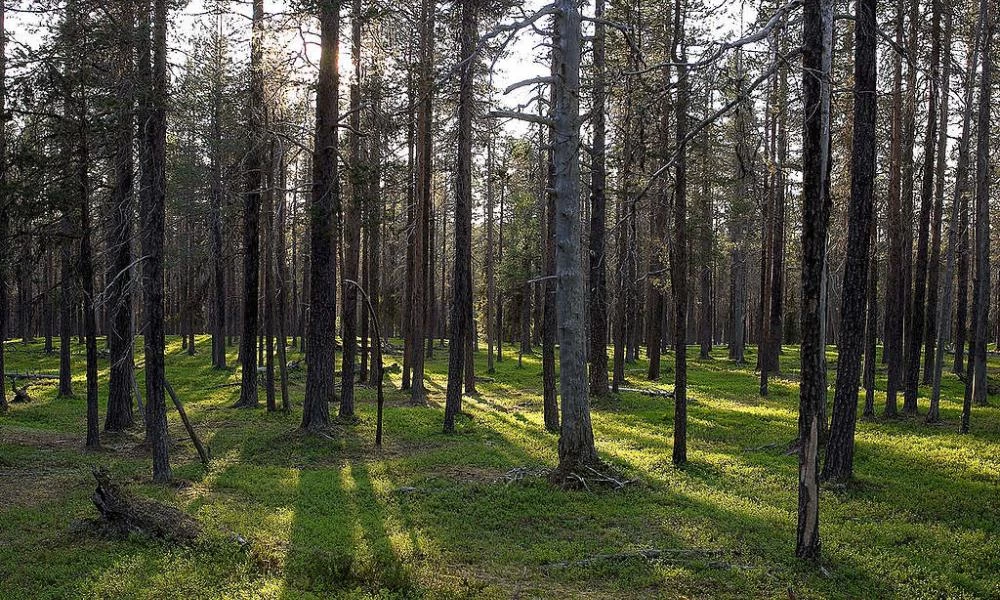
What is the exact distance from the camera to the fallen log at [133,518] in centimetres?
845

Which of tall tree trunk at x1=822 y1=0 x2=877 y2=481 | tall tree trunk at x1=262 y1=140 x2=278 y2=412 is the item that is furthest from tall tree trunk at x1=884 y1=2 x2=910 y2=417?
tall tree trunk at x1=262 y1=140 x2=278 y2=412

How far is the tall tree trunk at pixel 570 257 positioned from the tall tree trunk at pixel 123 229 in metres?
6.51

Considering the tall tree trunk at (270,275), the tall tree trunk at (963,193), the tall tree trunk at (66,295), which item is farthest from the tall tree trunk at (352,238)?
the tall tree trunk at (963,193)

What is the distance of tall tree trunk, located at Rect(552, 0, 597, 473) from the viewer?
1096cm

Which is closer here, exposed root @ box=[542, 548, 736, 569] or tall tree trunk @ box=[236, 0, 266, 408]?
exposed root @ box=[542, 548, 736, 569]

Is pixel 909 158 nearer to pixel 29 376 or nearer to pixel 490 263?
pixel 490 263

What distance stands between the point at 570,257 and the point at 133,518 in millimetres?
6999

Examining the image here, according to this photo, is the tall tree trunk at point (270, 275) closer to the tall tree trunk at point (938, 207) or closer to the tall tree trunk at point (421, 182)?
the tall tree trunk at point (421, 182)

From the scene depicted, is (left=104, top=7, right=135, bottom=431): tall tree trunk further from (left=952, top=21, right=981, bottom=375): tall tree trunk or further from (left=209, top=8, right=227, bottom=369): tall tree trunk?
(left=952, top=21, right=981, bottom=375): tall tree trunk

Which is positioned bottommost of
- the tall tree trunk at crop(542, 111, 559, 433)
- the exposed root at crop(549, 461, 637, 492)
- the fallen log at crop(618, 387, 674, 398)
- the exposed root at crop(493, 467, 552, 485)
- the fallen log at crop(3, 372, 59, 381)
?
the fallen log at crop(3, 372, 59, 381)

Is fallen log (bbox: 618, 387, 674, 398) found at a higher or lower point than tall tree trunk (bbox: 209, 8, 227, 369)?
lower

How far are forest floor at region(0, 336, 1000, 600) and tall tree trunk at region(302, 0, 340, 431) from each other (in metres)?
1.20

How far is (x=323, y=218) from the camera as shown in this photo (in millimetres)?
14375

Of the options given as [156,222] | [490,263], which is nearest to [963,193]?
[490,263]
